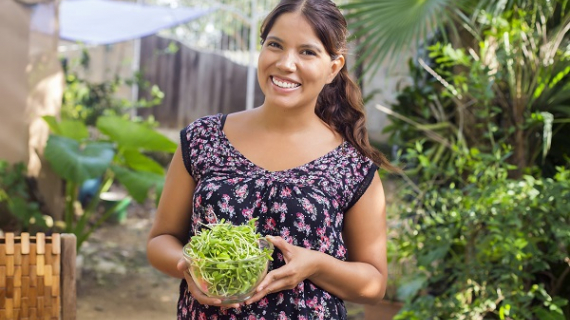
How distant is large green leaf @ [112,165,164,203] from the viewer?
5.57 m

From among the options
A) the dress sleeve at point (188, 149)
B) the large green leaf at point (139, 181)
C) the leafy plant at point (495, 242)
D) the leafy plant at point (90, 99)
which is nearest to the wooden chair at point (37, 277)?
the dress sleeve at point (188, 149)

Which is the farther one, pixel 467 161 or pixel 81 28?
pixel 81 28

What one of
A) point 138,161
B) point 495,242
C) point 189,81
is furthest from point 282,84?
point 189,81

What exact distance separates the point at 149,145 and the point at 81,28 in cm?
272

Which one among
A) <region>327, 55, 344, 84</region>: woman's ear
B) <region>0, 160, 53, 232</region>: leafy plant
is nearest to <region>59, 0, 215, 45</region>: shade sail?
<region>0, 160, 53, 232</region>: leafy plant

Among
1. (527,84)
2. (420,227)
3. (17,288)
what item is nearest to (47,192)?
(420,227)

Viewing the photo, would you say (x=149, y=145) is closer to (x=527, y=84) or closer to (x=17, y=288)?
(x=527, y=84)

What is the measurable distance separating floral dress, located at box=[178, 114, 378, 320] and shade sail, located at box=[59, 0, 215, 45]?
19.9 ft

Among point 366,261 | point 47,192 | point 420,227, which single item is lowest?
point 47,192

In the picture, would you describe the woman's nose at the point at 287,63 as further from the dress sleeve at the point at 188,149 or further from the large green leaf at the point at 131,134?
the large green leaf at the point at 131,134

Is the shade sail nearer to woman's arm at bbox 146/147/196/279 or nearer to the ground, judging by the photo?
the ground

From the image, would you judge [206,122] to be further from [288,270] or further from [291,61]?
[288,270]

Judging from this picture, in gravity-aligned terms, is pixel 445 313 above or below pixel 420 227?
below

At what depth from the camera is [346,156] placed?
1954mm
